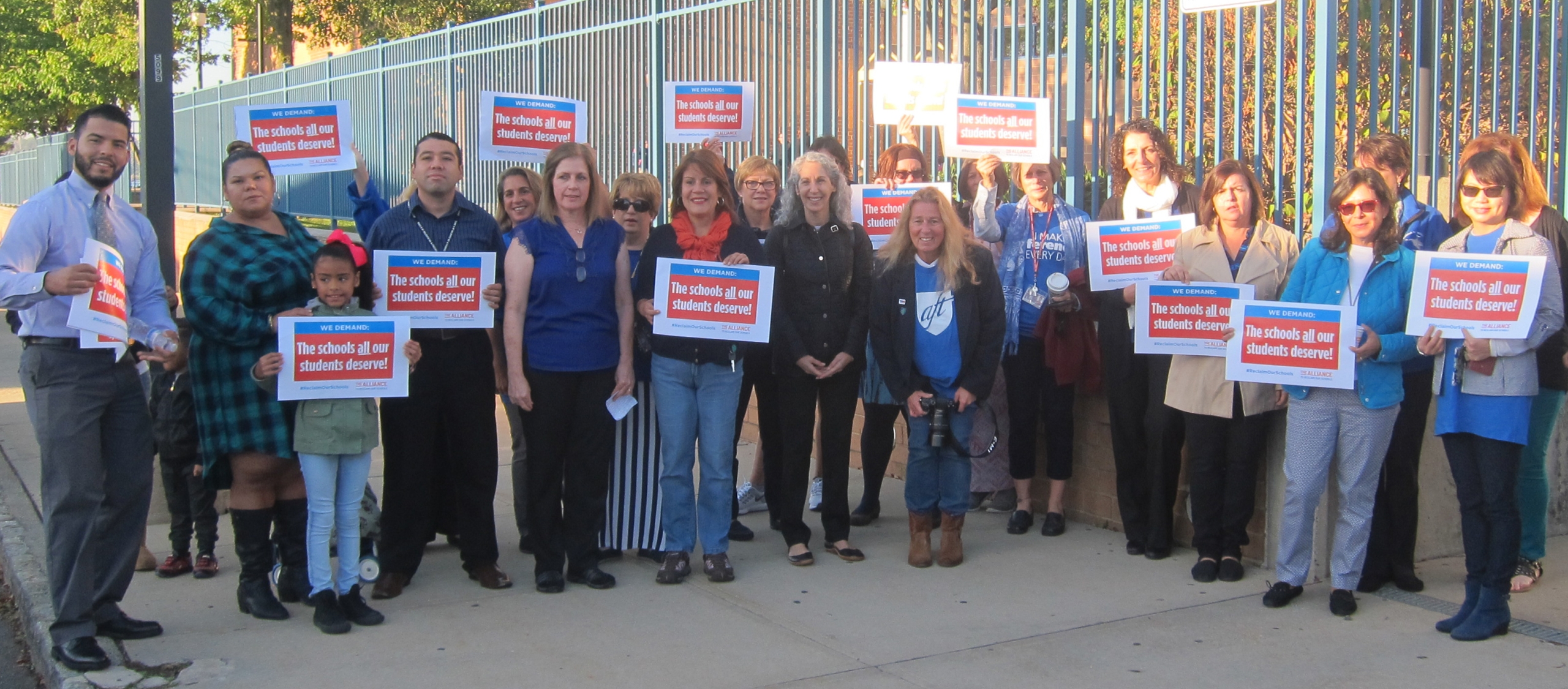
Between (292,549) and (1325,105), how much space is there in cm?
473

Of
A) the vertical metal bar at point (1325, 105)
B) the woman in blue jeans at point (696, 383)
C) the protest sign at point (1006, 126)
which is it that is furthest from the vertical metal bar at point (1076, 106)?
the woman in blue jeans at point (696, 383)

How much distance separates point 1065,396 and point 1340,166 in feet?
5.53

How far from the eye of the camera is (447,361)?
5539 millimetres

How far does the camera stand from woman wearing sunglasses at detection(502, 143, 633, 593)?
5516mm

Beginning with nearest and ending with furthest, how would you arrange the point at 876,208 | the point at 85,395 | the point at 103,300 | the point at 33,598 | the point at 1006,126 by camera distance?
the point at 103,300, the point at 85,395, the point at 33,598, the point at 1006,126, the point at 876,208

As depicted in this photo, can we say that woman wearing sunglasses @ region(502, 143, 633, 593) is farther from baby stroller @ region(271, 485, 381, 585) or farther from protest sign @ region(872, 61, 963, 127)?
protest sign @ region(872, 61, 963, 127)

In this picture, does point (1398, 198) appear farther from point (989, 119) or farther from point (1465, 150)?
point (989, 119)

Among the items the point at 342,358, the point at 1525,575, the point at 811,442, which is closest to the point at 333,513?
the point at 342,358

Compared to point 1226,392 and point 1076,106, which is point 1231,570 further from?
point 1076,106

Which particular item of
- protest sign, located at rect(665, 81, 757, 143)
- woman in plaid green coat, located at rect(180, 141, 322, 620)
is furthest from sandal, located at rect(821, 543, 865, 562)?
protest sign, located at rect(665, 81, 757, 143)

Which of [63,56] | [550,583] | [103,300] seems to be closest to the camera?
[103,300]

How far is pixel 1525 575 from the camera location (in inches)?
223

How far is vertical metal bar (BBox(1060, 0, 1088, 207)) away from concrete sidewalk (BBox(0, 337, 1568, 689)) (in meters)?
1.94

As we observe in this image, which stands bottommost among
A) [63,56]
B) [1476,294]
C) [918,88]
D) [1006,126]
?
[1476,294]
